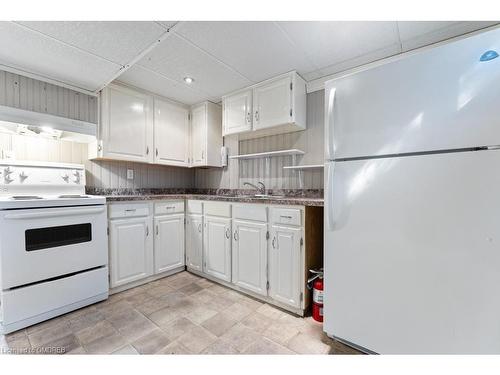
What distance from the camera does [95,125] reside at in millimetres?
2057

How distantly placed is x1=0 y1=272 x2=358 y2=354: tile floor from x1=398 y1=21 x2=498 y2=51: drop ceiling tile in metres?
2.15

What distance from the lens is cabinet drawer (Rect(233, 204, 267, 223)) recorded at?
1.81 metres

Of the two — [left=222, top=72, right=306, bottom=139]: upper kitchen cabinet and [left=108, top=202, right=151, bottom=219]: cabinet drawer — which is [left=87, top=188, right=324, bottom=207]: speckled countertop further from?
[left=222, top=72, right=306, bottom=139]: upper kitchen cabinet

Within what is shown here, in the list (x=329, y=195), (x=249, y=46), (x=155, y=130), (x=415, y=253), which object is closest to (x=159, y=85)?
(x=155, y=130)

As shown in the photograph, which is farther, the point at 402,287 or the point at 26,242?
the point at 26,242

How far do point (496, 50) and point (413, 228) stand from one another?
790 mm

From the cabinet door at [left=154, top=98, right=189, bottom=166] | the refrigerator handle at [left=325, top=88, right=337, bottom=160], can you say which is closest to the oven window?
the cabinet door at [left=154, top=98, right=189, bottom=166]

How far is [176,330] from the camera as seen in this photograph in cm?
148

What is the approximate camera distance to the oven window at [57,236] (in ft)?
4.96

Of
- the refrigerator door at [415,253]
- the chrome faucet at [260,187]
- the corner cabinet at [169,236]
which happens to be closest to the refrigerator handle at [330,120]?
the refrigerator door at [415,253]

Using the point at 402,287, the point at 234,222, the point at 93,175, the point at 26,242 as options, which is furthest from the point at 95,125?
the point at 402,287

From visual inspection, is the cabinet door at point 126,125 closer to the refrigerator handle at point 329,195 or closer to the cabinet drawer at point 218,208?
the cabinet drawer at point 218,208

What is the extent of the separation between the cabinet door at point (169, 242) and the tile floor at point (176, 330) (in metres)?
0.40
